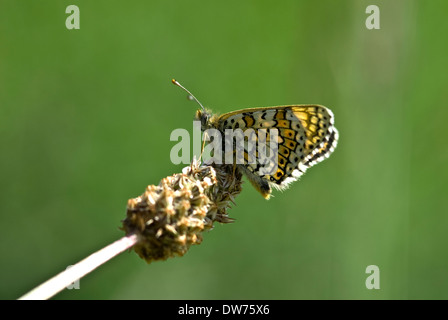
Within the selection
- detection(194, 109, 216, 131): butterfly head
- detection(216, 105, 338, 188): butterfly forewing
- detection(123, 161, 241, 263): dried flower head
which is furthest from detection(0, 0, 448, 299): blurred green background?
detection(123, 161, 241, 263): dried flower head

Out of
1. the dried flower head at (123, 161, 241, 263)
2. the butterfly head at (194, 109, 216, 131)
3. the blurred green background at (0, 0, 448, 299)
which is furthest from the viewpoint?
the blurred green background at (0, 0, 448, 299)

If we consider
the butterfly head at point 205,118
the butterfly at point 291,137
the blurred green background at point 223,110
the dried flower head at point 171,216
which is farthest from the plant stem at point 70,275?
the blurred green background at point 223,110

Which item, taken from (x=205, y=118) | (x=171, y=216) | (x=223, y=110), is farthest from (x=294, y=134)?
(x=223, y=110)

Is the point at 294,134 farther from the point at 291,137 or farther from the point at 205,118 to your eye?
the point at 205,118

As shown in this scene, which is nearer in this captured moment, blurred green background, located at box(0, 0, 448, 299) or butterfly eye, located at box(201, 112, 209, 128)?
butterfly eye, located at box(201, 112, 209, 128)

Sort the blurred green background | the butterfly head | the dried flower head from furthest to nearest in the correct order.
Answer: the blurred green background
the butterfly head
the dried flower head

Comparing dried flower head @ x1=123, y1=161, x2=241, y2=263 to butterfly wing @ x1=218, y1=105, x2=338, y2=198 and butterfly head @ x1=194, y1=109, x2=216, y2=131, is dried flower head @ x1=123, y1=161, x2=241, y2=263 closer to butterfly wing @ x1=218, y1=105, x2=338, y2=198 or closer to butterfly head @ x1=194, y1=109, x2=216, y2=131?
butterfly wing @ x1=218, y1=105, x2=338, y2=198
